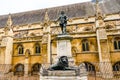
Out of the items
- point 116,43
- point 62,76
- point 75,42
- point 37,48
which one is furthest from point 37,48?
point 62,76

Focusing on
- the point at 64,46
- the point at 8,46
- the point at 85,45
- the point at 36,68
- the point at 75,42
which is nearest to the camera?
the point at 64,46

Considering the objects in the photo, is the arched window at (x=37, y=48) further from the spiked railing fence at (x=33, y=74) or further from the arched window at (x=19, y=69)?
the spiked railing fence at (x=33, y=74)

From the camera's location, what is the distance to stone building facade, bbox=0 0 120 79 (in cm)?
1656

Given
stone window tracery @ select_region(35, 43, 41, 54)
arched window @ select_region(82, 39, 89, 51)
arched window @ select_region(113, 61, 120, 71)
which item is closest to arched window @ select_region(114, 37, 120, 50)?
arched window @ select_region(113, 61, 120, 71)

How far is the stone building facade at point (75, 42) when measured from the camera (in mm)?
16562

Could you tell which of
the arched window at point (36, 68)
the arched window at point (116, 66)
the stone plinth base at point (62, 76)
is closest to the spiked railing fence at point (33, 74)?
the arched window at point (36, 68)

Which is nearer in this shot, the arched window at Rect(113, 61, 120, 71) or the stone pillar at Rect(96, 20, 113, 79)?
the stone pillar at Rect(96, 20, 113, 79)

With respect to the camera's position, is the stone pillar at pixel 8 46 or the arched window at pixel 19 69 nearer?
the stone pillar at pixel 8 46

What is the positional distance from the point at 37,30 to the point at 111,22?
12.3 m

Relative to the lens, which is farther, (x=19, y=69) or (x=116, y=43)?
(x=19, y=69)

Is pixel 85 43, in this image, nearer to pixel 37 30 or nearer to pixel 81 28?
pixel 81 28

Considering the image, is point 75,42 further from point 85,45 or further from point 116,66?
point 116,66

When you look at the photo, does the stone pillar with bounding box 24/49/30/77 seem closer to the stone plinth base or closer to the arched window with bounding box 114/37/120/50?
the stone plinth base

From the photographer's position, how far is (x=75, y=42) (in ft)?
60.7
